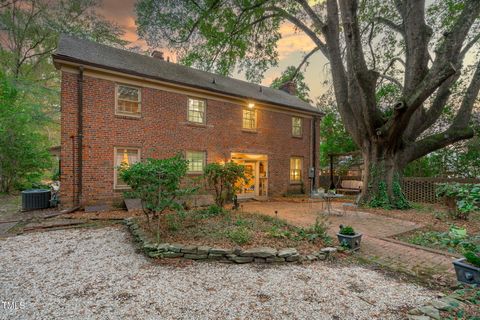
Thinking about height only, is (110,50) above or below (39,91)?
above

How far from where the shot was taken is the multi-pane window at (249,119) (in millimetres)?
12145

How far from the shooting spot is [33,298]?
2885mm

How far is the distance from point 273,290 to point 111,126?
8.24 m

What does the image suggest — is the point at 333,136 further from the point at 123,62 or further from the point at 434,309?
the point at 434,309

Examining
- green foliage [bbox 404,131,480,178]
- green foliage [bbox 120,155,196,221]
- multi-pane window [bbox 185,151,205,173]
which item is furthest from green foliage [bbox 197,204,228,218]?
green foliage [bbox 404,131,480,178]

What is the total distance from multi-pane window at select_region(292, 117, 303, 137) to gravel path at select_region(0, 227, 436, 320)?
1100 cm

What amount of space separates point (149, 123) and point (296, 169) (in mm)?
9146

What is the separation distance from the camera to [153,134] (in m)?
9.38

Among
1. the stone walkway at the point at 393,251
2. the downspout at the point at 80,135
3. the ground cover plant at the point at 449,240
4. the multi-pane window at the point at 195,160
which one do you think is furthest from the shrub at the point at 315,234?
the downspout at the point at 80,135

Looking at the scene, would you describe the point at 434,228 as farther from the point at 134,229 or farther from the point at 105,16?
the point at 105,16

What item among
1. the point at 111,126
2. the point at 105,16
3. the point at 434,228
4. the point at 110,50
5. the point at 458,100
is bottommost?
the point at 434,228

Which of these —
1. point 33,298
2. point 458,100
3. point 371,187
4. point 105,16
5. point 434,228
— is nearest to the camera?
point 33,298

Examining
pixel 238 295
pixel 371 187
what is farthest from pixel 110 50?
pixel 371 187

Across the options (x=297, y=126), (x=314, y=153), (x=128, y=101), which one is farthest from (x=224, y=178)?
(x=314, y=153)
